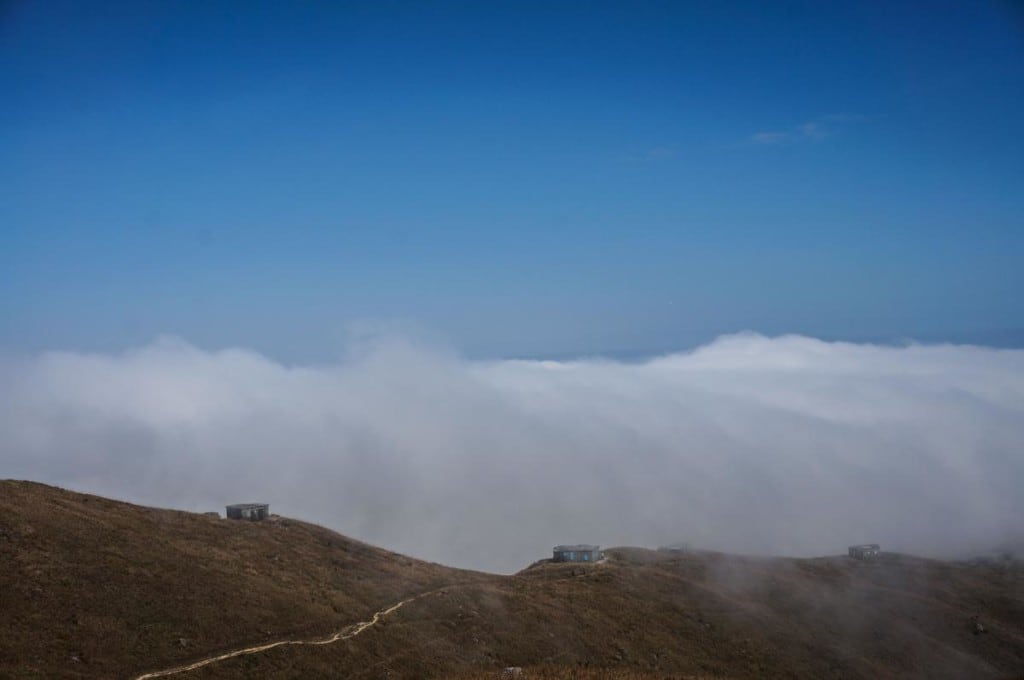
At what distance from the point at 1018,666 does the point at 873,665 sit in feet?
52.7

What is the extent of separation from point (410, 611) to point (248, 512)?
28335mm

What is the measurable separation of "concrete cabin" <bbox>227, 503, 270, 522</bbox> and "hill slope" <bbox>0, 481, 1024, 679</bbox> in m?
3.94

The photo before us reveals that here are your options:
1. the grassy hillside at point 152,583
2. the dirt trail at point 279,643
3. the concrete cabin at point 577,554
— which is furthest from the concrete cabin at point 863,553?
the dirt trail at point 279,643

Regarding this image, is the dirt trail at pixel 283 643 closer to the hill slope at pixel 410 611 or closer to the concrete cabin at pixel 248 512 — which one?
the hill slope at pixel 410 611

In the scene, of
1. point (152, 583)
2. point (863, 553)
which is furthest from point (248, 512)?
point (863, 553)

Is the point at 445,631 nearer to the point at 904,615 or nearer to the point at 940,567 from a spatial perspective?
the point at 904,615

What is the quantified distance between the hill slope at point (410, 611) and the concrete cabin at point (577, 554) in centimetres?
272

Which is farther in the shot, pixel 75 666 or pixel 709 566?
pixel 709 566

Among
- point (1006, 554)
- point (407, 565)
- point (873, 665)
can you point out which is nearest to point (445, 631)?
point (407, 565)

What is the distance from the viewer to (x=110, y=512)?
67000 millimetres

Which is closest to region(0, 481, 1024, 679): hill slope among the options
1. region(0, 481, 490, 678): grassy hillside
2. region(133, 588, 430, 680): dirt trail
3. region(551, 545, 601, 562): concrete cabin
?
region(0, 481, 490, 678): grassy hillside

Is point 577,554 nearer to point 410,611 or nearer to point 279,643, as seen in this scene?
point 410,611

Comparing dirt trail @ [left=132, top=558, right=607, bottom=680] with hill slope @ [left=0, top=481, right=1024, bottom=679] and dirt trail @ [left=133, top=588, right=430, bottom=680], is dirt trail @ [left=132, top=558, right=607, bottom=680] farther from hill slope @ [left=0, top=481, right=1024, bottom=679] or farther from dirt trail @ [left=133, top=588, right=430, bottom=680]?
hill slope @ [left=0, top=481, right=1024, bottom=679]

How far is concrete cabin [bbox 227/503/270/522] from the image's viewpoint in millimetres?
82188
